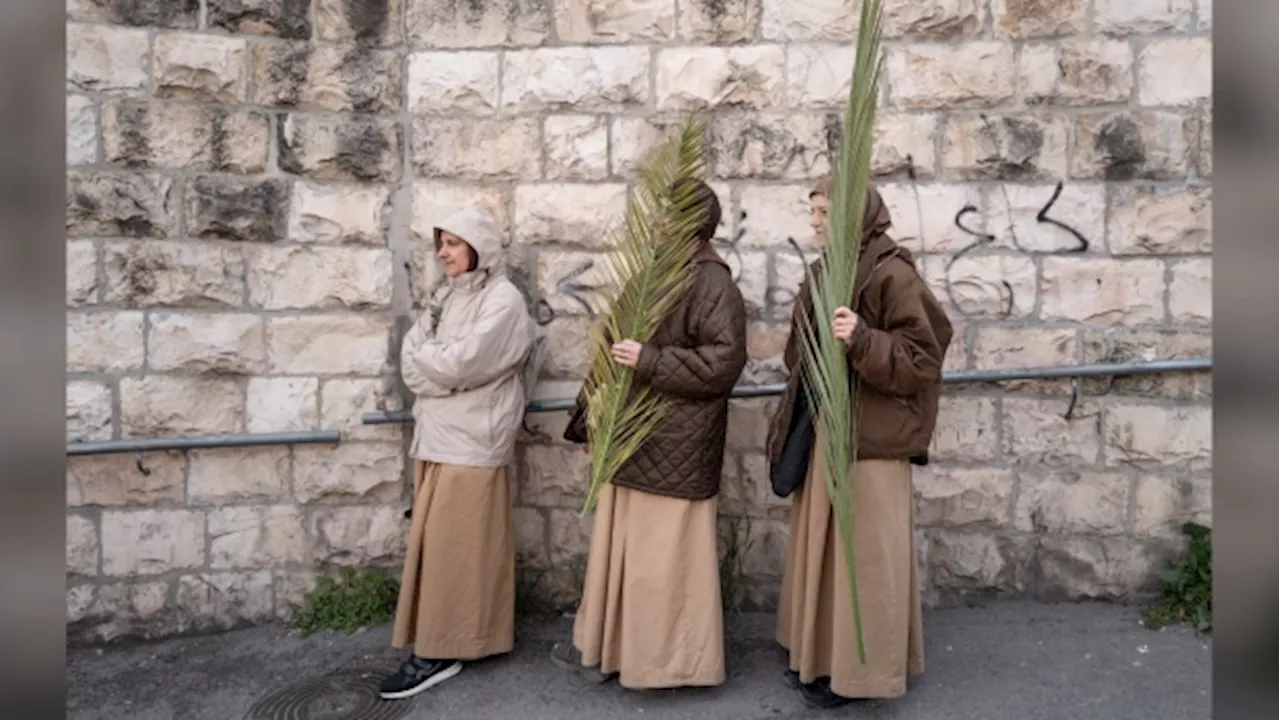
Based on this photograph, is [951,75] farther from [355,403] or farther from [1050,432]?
[355,403]

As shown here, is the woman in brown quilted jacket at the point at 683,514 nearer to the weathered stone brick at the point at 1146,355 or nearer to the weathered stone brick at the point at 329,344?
the weathered stone brick at the point at 329,344

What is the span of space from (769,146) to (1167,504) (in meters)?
Answer: 2.40

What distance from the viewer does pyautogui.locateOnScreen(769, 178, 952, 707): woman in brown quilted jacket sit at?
10.8ft

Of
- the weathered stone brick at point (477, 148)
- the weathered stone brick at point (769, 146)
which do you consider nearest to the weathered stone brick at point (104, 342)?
the weathered stone brick at point (477, 148)

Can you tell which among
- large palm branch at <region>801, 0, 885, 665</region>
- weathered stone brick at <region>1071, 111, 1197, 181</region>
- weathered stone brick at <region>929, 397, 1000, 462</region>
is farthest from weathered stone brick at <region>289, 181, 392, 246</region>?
weathered stone brick at <region>1071, 111, 1197, 181</region>

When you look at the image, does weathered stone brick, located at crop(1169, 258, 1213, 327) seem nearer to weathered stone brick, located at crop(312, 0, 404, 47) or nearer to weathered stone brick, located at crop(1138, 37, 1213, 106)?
weathered stone brick, located at crop(1138, 37, 1213, 106)

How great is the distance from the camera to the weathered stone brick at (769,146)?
4.45 meters

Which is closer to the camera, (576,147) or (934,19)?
(934,19)

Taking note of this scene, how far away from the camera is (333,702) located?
390cm

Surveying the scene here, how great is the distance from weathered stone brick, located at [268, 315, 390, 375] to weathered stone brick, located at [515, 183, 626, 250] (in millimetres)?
856

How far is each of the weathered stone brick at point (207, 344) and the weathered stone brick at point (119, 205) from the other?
42cm

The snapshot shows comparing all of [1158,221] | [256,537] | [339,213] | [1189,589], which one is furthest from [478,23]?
[1189,589]
